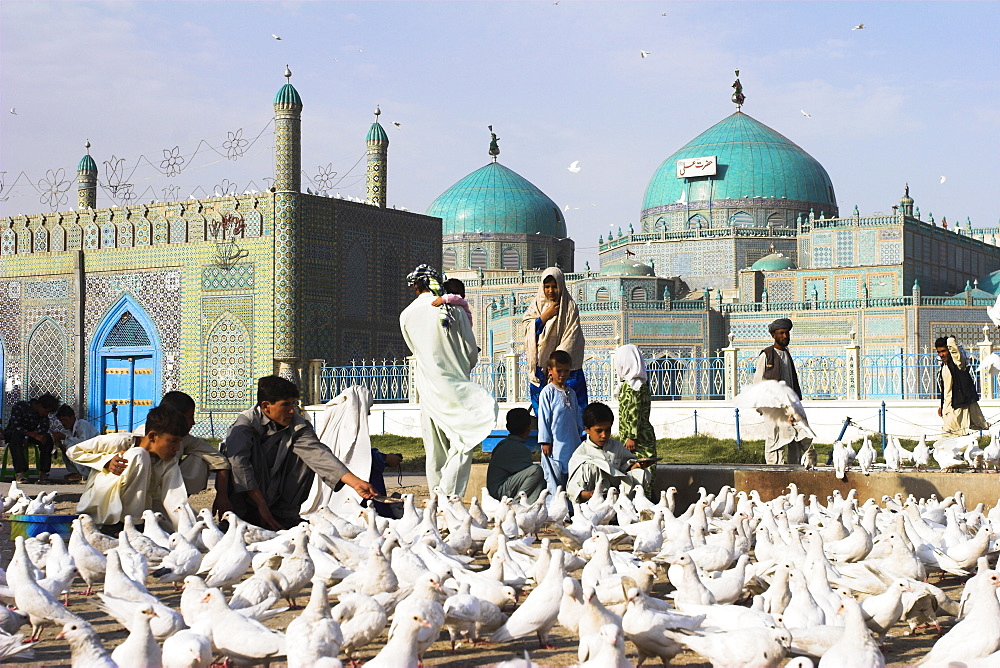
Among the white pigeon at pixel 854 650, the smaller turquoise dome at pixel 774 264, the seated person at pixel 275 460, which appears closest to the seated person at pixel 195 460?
the seated person at pixel 275 460

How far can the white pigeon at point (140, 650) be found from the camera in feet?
9.94

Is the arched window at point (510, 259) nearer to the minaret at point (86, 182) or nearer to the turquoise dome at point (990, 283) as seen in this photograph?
the turquoise dome at point (990, 283)

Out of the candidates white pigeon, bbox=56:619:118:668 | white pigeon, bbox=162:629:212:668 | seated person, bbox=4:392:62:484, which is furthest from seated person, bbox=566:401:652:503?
seated person, bbox=4:392:62:484

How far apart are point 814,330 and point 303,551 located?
2505cm

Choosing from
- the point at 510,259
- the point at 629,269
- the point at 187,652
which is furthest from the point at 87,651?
the point at 510,259

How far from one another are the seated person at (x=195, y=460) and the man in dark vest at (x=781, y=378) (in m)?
3.59

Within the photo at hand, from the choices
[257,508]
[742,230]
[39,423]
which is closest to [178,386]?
[39,423]

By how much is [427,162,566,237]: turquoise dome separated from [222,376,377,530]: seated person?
30390mm

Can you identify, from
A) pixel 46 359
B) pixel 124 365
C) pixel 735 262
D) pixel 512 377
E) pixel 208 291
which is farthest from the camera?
pixel 735 262

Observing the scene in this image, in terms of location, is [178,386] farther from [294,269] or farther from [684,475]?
[684,475]

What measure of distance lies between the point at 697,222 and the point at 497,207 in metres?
5.95

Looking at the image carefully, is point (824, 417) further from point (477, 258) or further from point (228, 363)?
point (477, 258)

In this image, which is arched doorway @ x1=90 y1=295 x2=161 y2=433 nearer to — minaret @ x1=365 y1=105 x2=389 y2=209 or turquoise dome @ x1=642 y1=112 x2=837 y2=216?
minaret @ x1=365 y1=105 x2=389 y2=209

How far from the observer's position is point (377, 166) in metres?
19.9
